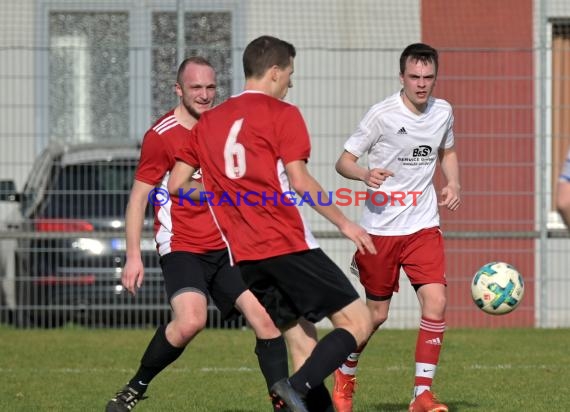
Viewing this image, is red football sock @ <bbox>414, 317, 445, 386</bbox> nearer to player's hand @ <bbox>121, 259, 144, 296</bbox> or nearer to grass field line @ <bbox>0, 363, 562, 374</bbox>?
player's hand @ <bbox>121, 259, 144, 296</bbox>

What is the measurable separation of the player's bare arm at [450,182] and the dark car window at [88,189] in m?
5.50

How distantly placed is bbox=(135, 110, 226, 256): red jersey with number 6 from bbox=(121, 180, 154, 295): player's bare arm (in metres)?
0.08

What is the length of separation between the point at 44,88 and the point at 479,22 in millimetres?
4444

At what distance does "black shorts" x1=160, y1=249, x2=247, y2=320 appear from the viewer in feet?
24.0

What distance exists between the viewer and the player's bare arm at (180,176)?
6.79 meters

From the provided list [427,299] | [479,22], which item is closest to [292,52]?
[427,299]

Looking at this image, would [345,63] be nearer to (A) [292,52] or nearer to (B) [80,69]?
(B) [80,69]

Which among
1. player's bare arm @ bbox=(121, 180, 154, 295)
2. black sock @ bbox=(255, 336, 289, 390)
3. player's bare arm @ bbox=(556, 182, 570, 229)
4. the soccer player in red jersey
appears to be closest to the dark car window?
player's bare arm @ bbox=(121, 180, 154, 295)

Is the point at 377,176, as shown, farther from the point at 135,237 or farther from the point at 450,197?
the point at 135,237

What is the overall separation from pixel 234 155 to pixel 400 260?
7.11 feet

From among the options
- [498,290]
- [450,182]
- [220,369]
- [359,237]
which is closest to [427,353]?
[498,290]

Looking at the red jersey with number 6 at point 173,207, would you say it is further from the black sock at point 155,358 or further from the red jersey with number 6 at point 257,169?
the red jersey with number 6 at point 257,169

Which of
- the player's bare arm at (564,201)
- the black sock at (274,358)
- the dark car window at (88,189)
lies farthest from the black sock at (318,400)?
the dark car window at (88,189)

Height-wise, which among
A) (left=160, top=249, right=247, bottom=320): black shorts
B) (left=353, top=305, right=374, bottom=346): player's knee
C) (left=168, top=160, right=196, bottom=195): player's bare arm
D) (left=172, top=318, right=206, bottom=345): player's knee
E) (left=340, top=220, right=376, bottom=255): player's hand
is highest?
(left=168, top=160, right=196, bottom=195): player's bare arm
